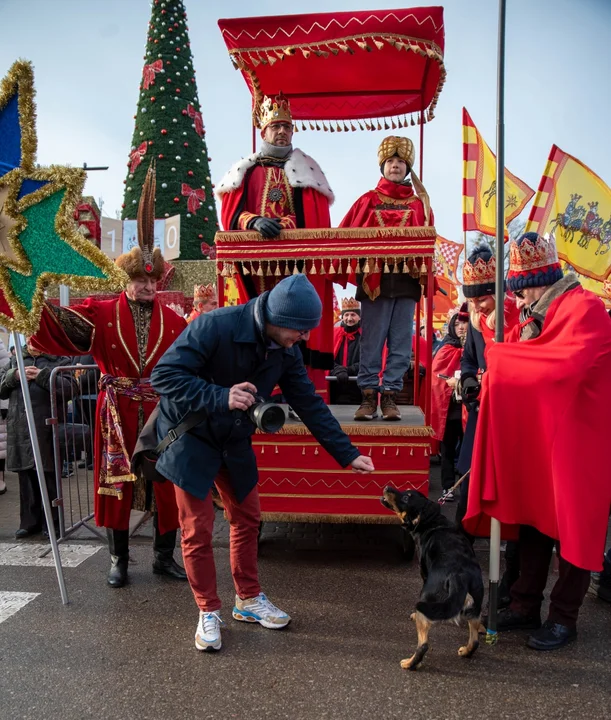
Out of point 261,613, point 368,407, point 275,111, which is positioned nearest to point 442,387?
point 368,407

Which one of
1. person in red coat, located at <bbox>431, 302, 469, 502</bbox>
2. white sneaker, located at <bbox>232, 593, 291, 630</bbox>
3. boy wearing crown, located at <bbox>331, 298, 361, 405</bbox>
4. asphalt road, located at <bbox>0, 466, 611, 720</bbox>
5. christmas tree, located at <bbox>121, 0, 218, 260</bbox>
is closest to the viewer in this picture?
asphalt road, located at <bbox>0, 466, 611, 720</bbox>

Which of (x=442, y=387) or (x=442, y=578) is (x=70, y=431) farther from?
(x=442, y=578)

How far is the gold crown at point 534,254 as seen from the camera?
295cm

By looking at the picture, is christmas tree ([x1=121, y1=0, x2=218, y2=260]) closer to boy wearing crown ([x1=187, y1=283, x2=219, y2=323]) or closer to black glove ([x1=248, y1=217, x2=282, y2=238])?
boy wearing crown ([x1=187, y1=283, x2=219, y2=323])

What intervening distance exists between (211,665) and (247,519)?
0.72 metres

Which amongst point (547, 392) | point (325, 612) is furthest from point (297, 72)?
point (325, 612)

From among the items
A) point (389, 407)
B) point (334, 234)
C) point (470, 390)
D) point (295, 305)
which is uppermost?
point (334, 234)

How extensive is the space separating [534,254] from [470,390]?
114 cm

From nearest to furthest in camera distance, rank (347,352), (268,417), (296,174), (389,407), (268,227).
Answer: (268,417) → (268,227) → (389,407) → (296,174) → (347,352)

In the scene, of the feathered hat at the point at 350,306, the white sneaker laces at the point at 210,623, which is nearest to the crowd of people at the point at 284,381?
the white sneaker laces at the point at 210,623

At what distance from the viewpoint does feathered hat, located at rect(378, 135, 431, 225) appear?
451 centimetres

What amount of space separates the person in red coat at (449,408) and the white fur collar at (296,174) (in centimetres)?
202

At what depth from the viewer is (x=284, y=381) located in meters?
3.26

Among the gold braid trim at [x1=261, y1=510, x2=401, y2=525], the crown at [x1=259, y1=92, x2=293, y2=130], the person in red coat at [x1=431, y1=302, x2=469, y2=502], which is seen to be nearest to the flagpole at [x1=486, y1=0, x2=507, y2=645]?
the gold braid trim at [x1=261, y1=510, x2=401, y2=525]
